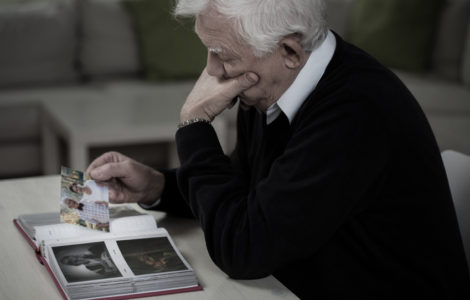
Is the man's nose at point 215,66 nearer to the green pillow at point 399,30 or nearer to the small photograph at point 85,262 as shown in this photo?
the small photograph at point 85,262

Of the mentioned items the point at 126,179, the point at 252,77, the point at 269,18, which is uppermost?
the point at 269,18

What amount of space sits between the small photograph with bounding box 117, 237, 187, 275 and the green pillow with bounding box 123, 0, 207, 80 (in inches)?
104

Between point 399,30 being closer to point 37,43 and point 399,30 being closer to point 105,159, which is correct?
point 37,43

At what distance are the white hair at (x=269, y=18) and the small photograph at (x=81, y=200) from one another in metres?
0.40

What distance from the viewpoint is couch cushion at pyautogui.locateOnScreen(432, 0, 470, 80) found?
12.9 ft

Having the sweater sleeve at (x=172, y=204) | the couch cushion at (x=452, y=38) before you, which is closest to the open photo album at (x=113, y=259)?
the sweater sleeve at (x=172, y=204)

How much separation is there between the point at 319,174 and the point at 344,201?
2.5 inches

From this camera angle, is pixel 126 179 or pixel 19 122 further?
pixel 19 122

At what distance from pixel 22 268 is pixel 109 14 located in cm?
285

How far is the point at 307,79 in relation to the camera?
1.34 meters

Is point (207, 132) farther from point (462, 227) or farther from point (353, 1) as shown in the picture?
point (353, 1)

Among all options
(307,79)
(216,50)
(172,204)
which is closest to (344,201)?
(307,79)

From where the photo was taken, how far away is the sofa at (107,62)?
144 inches

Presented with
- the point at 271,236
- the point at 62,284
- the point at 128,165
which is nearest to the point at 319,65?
the point at 271,236
